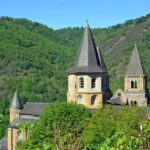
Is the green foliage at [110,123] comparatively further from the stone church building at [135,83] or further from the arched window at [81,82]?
the stone church building at [135,83]

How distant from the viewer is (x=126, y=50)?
595 feet

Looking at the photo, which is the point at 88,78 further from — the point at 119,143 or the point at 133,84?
the point at 119,143

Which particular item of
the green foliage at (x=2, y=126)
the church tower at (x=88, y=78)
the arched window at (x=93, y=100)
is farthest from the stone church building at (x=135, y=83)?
the green foliage at (x=2, y=126)

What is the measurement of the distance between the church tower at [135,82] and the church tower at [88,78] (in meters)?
6.65

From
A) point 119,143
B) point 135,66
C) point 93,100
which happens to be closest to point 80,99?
point 93,100

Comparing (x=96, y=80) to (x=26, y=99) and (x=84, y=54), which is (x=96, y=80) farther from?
(x=26, y=99)

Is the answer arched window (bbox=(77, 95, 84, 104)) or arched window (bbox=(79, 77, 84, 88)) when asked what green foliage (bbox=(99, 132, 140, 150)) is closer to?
arched window (bbox=(79, 77, 84, 88))

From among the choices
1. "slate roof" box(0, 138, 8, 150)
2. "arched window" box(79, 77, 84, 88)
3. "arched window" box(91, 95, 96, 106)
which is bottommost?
"slate roof" box(0, 138, 8, 150)

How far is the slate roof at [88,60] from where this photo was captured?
56.5 meters

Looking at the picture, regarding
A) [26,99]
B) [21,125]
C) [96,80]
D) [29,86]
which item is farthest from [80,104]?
[29,86]

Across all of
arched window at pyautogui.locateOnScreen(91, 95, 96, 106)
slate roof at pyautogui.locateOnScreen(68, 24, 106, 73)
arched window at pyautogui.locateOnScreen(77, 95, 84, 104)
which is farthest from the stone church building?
slate roof at pyautogui.locateOnScreen(68, 24, 106, 73)

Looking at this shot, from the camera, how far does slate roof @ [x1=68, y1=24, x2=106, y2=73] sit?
185 ft

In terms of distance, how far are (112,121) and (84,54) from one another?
55.0 feet

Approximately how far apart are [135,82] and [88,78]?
958 cm
